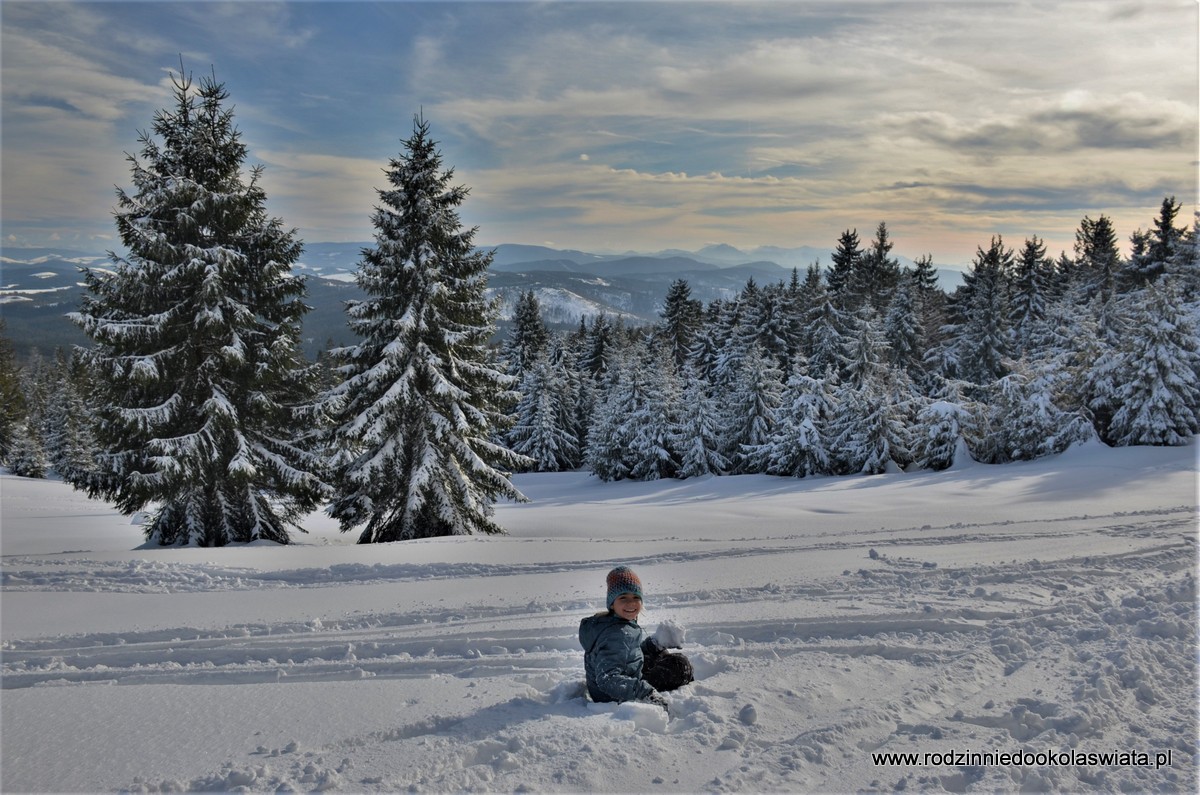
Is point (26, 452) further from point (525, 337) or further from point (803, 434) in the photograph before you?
point (803, 434)

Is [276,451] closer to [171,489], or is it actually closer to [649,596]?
[171,489]

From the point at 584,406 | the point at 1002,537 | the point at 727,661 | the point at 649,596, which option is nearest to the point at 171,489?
the point at 649,596

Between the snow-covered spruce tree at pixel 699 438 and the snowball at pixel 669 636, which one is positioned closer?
the snowball at pixel 669 636

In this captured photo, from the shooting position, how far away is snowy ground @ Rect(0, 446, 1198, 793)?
3.49 m

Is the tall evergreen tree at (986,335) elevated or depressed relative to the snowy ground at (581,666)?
elevated

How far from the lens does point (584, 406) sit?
49.5 metres

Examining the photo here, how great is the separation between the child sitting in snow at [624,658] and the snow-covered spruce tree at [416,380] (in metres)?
10.1

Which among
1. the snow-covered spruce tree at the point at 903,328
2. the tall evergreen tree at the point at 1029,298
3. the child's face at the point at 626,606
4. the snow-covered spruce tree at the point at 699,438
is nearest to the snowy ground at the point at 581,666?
the child's face at the point at 626,606

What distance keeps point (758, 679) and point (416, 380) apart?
11185 mm

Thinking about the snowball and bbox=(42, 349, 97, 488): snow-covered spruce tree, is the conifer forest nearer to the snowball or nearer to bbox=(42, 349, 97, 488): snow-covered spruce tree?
the snowball

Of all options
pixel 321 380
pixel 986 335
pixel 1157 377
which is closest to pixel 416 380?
pixel 321 380

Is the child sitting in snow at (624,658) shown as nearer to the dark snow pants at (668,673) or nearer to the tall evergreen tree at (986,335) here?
the dark snow pants at (668,673)

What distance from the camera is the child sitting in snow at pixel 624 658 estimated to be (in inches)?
163

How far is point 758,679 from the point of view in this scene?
4520mm
